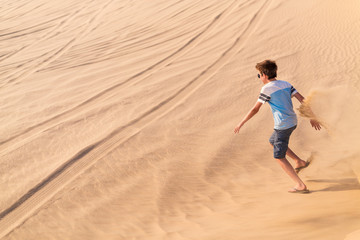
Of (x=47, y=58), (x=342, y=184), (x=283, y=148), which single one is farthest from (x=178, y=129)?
(x=47, y=58)

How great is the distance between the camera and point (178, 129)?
5152 millimetres

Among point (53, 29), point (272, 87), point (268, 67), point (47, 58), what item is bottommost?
point (272, 87)

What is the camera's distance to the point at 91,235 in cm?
325

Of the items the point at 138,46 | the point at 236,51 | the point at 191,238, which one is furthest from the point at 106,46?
the point at 191,238

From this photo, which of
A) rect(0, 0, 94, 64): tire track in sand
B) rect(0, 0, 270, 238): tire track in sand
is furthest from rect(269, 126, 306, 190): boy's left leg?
rect(0, 0, 94, 64): tire track in sand

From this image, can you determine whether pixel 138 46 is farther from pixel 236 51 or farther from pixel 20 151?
pixel 20 151

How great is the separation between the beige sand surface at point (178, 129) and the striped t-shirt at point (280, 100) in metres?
0.54

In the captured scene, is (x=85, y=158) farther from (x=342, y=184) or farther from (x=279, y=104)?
(x=342, y=184)

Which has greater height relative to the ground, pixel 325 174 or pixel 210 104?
pixel 210 104

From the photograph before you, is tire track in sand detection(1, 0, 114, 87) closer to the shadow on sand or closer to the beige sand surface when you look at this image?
the beige sand surface

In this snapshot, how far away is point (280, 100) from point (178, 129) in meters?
2.21

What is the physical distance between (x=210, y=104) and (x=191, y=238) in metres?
3.23

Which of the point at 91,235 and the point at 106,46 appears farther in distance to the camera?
the point at 106,46

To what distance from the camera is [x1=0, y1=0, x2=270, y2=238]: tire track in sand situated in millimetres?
3701
